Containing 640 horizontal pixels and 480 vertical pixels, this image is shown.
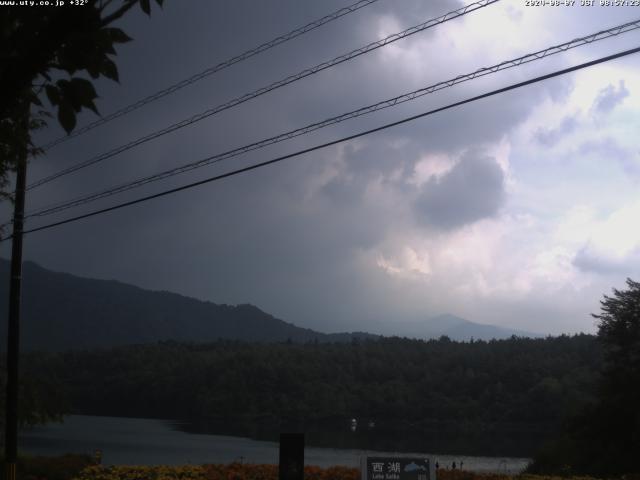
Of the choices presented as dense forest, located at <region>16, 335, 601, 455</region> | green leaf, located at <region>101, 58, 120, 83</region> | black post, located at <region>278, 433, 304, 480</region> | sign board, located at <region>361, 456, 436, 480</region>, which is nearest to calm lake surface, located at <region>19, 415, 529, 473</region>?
dense forest, located at <region>16, 335, 601, 455</region>

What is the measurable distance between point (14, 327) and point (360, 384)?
7585cm

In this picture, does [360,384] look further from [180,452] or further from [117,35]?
[117,35]

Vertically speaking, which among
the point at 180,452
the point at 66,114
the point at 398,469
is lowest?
the point at 180,452

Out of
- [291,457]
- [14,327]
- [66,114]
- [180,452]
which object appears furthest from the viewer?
[180,452]

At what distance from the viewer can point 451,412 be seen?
71938mm

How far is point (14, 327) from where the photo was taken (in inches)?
709

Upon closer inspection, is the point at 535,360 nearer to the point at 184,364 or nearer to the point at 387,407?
the point at 387,407

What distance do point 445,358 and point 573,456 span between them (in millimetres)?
59380

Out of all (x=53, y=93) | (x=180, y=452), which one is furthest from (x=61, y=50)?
(x=180, y=452)

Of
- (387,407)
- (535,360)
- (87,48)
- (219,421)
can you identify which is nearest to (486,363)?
(535,360)

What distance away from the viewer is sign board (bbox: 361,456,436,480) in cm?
1171

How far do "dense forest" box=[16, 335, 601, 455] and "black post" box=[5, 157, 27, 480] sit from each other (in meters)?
37.7

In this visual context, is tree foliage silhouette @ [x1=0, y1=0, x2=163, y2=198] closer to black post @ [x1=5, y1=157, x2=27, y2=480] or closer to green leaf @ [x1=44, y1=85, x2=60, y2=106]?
green leaf @ [x1=44, y1=85, x2=60, y2=106]

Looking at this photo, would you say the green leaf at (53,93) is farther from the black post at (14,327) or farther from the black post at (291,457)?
the black post at (14,327)
